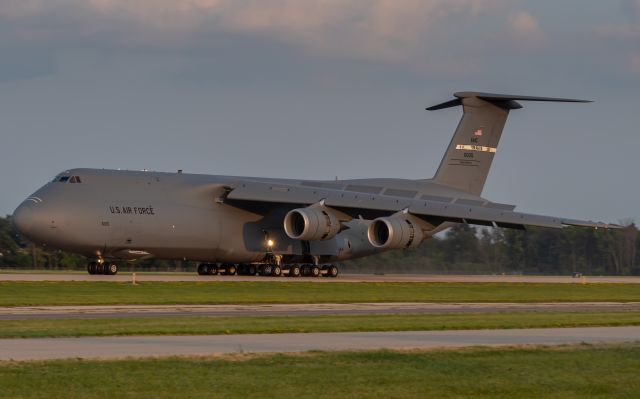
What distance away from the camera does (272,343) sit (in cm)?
1581

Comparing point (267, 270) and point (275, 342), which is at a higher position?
point (267, 270)

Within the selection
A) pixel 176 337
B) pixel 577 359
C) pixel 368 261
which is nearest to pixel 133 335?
pixel 176 337

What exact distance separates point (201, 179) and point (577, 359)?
29684 mm

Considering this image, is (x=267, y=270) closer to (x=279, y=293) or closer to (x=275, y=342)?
(x=279, y=293)

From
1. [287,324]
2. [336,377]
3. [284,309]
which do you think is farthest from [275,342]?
[284,309]

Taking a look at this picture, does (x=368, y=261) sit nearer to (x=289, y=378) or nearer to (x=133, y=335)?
(x=133, y=335)

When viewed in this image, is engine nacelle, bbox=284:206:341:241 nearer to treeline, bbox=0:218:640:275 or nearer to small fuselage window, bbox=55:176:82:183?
small fuselage window, bbox=55:176:82:183

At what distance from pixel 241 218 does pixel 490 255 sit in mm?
22719

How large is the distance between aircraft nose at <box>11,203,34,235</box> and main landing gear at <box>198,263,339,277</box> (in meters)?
8.84

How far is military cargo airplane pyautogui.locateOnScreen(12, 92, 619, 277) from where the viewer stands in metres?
38.3

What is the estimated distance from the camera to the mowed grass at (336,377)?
11273 mm

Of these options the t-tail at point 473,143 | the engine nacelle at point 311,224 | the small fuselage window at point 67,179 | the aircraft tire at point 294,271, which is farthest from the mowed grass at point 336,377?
the t-tail at point 473,143

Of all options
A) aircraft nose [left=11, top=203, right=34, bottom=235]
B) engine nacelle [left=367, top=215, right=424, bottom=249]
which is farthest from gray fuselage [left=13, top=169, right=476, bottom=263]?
engine nacelle [left=367, top=215, right=424, bottom=249]

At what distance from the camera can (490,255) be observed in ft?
204
